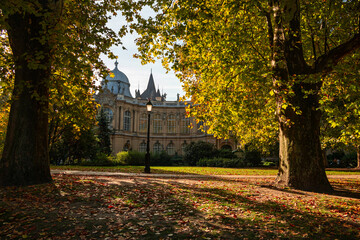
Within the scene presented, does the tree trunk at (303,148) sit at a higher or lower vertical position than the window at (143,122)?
lower

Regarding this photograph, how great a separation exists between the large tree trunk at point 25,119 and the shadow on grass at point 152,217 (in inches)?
25.5

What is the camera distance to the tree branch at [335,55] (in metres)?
7.56

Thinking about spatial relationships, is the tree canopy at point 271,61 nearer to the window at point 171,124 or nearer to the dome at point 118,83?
the window at point 171,124

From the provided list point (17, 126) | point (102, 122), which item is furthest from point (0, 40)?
point (102, 122)

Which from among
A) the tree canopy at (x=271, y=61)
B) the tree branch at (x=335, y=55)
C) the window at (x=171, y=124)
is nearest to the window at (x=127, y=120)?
the window at (x=171, y=124)

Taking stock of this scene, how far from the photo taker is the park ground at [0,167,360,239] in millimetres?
4387

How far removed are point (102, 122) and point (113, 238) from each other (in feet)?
107

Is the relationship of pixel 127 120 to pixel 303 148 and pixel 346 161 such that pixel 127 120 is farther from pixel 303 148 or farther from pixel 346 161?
pixel 303 148

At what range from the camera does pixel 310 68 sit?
28.4 feet

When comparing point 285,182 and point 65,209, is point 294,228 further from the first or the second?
point 65,209

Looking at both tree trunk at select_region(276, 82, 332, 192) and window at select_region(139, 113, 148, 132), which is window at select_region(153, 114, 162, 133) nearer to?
window at select_region(139, 113, 148, 132)

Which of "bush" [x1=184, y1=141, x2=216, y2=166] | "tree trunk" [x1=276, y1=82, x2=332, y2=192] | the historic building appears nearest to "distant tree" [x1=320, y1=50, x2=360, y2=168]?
"tree trunk" [x1=276, y1=82, x2=332, y2=192]

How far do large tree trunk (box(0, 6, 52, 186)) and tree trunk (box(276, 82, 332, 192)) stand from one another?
8.29m

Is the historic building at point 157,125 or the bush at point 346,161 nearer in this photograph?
the bush at point 346,161
